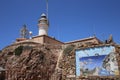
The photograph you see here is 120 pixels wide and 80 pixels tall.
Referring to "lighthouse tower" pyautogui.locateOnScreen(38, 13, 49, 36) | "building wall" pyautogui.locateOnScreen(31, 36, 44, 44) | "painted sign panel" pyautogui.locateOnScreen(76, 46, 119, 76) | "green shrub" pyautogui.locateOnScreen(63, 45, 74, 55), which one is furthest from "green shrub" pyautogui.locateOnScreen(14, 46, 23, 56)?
"painted sign panel" pyautogui.locateOnScreen(76, 46, 119, 76)

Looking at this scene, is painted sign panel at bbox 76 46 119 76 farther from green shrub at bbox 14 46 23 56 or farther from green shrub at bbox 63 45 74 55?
green shrub at bbox 14 46 23 56

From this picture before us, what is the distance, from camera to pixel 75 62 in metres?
22.8

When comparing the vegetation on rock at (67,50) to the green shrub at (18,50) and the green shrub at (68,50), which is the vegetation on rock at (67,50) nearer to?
the green shrub at (68,50)

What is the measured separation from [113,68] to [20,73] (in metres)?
12.6

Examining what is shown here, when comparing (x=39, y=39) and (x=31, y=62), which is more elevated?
(x=39, y=39)

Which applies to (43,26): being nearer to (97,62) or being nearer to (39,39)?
(39,39)

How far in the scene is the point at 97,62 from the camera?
21281mm

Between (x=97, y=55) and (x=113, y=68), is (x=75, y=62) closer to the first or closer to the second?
(x=97, y=55)

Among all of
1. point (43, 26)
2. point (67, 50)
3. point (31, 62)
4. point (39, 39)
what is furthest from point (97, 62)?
point (43, 26)

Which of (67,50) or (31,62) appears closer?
(67,50)

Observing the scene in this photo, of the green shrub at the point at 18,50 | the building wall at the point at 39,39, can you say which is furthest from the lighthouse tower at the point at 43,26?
the green shrub at the point at 18,50

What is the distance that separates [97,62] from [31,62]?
31.3 feet

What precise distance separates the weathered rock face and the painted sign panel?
5.30m

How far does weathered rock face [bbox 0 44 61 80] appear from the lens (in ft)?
84.5
